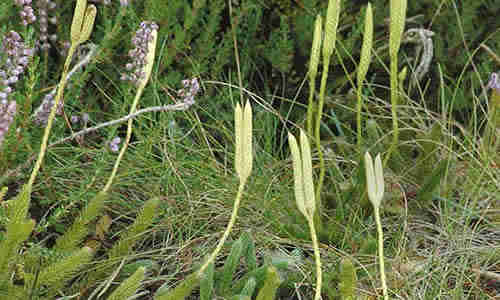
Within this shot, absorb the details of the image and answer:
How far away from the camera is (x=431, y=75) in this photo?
10.1ft

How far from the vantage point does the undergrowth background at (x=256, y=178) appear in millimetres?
1813

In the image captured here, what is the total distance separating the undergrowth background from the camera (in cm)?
181

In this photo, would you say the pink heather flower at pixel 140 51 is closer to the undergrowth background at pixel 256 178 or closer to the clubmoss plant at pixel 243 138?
the undergrowth background at pixel 256 178

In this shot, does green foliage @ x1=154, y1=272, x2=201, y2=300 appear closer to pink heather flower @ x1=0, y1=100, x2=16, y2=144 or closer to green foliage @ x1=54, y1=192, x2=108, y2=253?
green foliage @ x1=54, y1=192, x2=108, y2=253

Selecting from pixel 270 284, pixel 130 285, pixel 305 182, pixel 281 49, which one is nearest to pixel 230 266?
pixel 270 284

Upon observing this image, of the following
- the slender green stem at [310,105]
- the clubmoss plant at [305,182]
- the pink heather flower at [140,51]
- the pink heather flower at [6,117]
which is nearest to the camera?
the clubmoss plant at [305,182]

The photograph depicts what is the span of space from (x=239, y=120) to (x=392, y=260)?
75 centimetres

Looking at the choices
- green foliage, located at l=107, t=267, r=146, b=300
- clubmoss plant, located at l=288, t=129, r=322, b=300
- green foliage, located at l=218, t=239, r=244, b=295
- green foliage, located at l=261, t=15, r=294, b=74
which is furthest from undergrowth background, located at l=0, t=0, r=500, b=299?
clubmoss plant, located at l=288, t=129, r=322, b=300

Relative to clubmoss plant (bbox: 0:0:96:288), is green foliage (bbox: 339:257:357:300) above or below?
below

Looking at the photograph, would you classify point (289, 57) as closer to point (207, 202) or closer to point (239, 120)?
point (207, 202)

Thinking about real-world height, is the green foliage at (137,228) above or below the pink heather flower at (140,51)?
below

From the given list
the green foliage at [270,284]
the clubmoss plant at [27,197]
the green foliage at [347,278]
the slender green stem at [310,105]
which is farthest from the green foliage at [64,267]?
the slender green stem at [310,105]

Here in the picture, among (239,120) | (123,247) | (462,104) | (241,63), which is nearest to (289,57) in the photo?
(241,63)

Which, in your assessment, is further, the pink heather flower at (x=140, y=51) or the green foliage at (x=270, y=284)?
the pink heather flower at (x=140, y=51)
